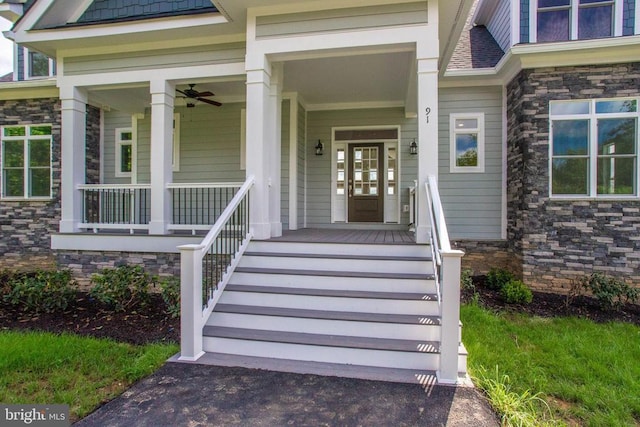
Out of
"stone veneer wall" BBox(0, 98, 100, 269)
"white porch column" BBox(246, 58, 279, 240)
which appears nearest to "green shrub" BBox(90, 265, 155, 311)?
"white porch column" BBox(246, 58, 279, 240)

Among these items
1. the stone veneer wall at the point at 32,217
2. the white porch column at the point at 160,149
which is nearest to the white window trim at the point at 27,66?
the stone veneer wall at the point at 32,217

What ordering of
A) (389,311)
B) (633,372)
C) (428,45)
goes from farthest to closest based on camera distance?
1. (428,45)
2. (389,311)
3. (633,372)

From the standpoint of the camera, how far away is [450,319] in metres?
2.96

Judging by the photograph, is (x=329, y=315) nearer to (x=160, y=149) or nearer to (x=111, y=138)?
(x=160, y=149)

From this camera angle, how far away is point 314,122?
311 inches

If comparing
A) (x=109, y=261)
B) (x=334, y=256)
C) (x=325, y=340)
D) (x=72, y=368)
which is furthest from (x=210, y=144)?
(x=325, y=340)

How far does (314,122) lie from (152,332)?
527cm

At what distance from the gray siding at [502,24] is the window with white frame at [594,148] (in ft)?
5.51

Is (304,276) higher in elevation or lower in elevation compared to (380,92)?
lower

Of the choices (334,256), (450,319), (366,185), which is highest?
(366,185)

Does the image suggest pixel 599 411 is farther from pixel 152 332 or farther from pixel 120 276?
pixel 120 276

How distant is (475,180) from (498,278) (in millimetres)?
1966

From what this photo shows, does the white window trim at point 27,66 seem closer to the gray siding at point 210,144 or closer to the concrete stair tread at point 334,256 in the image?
the gray siding at point 210,144

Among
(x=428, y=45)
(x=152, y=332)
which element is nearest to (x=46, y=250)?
(x=152, y=332)
